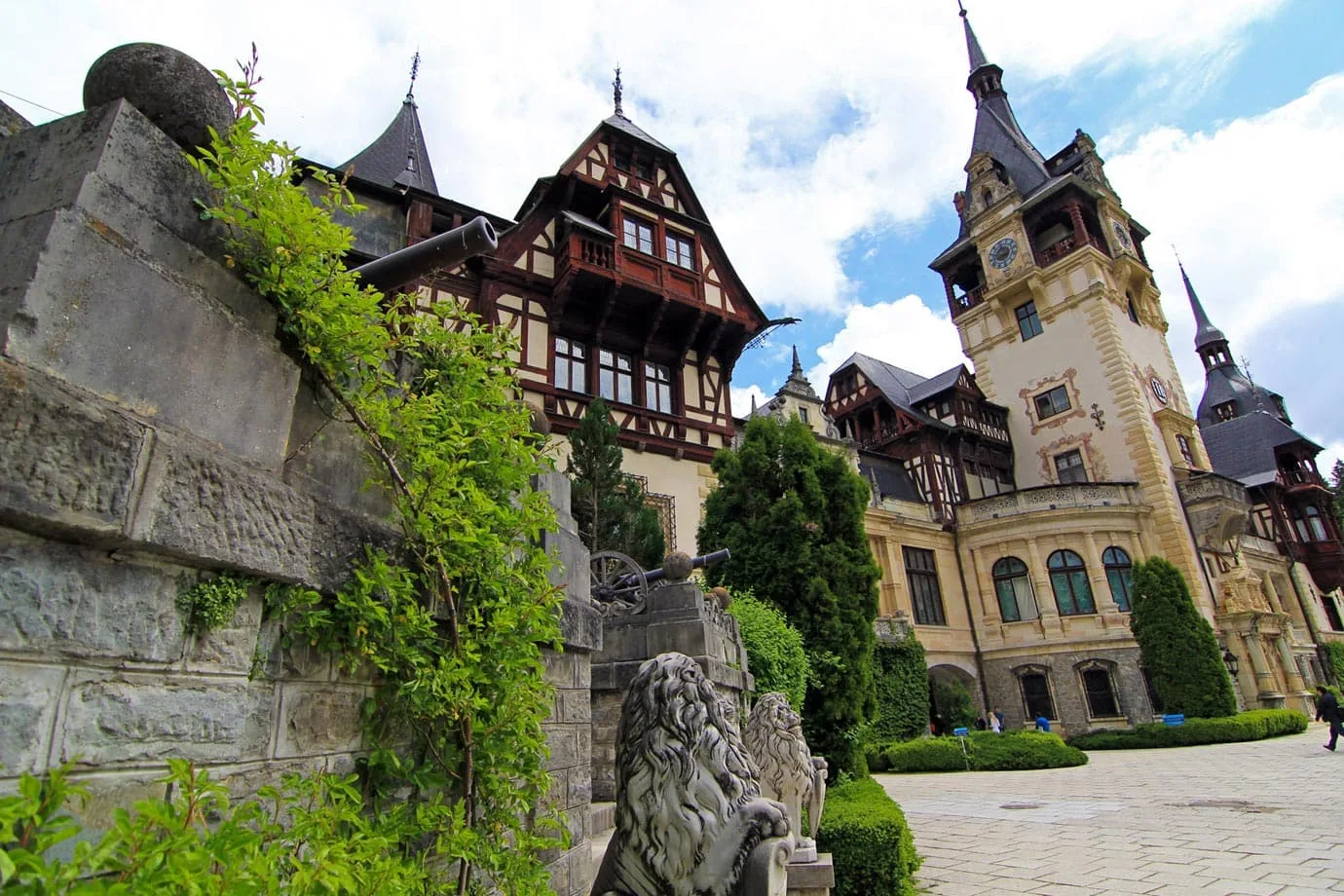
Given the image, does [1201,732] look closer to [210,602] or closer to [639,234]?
[639,234]

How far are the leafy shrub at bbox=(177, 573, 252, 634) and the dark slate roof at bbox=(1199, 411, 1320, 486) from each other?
4245cm

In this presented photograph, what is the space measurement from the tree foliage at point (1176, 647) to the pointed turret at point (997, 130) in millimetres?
20724

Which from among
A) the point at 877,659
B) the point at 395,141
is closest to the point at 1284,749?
the point at 877,659

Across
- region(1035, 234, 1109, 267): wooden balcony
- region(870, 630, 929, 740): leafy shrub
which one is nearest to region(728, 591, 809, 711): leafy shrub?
region(870, 630, 929, 740): leafy shrub

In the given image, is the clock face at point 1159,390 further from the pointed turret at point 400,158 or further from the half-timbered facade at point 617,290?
the pointed turret at point 400,158

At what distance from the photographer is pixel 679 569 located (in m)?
7.23

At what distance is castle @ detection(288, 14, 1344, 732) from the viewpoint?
1525 cm

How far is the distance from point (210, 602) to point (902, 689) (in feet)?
71.9

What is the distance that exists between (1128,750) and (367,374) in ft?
77.8

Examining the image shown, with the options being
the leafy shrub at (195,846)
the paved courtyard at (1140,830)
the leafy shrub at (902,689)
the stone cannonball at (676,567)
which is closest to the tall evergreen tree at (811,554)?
the paved courtyard at (1140,830)

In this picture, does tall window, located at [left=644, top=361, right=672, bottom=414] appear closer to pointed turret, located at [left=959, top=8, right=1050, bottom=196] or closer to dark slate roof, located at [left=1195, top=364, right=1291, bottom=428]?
pointed turret, located at [left=959, top=8, right=1050, bottom=196]

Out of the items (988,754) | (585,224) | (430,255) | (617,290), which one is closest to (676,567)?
(430,255)

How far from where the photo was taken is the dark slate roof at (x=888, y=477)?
85.1 ft

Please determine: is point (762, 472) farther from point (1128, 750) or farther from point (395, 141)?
point (1128, 750)
